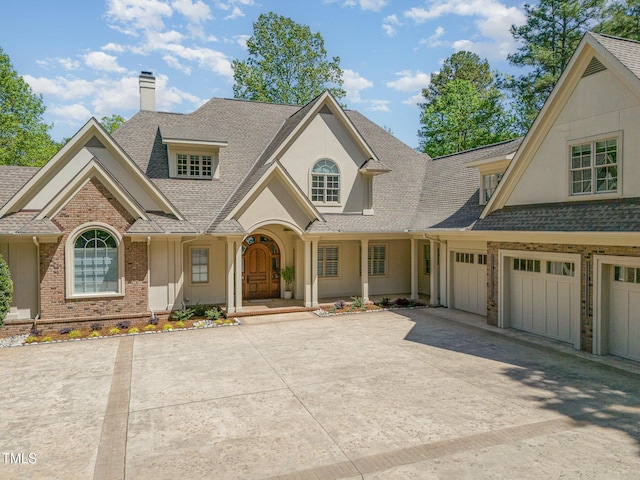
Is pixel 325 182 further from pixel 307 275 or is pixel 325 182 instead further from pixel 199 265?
pixel 199 265

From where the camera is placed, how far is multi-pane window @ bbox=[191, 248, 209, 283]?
54.6 ft

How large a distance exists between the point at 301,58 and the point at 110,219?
2702 cm

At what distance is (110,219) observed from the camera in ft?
45.9

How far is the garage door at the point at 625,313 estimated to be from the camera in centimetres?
985

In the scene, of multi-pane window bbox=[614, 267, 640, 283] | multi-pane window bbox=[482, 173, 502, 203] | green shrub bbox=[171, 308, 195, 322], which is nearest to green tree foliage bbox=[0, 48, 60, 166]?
green shrub bbox=[171, 308, 195, 322]

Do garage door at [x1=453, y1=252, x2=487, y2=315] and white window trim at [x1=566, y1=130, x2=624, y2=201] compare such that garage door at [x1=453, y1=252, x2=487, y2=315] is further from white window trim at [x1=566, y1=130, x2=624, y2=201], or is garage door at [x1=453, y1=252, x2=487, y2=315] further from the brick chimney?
the brick chimney

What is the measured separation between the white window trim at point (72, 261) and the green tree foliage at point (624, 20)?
1233 inches

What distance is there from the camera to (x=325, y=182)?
18.0 metres

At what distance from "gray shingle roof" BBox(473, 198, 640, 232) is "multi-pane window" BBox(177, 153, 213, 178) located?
10.7m

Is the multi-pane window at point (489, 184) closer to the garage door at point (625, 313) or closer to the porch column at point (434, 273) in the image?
the porch column at point (434, 273)

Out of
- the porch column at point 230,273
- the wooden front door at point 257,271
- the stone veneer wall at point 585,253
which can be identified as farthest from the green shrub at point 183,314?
the stone veneer wall at point 585,253

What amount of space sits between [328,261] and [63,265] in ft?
32.4

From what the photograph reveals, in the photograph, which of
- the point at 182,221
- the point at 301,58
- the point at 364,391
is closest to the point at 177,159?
the point at 182,221

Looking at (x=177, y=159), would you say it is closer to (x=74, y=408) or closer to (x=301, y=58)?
(x=74, y=408)
